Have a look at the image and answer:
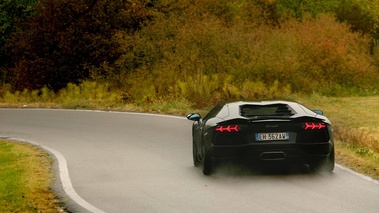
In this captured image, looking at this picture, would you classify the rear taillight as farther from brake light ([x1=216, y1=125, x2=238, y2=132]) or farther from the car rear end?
brake light ([x1=216, y1=125, x2=238, y2=132])

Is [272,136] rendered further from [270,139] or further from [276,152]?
[276,152]

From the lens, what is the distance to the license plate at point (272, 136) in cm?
1281

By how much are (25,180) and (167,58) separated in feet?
76.1

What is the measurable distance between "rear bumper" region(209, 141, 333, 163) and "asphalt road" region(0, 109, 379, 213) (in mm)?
345

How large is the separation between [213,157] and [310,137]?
4.99 ft

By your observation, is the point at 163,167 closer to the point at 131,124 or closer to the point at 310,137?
the point at 310,137

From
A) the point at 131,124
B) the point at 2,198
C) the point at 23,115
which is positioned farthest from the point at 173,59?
the point at 2,198

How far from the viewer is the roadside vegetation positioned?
1291 inches

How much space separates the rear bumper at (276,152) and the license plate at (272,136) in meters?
0.09

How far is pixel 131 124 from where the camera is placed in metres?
23.1

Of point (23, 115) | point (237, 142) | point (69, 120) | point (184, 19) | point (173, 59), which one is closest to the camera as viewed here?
point (237, 142)

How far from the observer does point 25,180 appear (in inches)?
531

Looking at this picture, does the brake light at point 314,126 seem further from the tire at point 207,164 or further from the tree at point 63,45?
the tree at point 63,45

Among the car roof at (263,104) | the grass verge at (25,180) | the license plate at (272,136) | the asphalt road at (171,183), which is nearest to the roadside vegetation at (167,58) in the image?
the asphalt road at (171,183)
